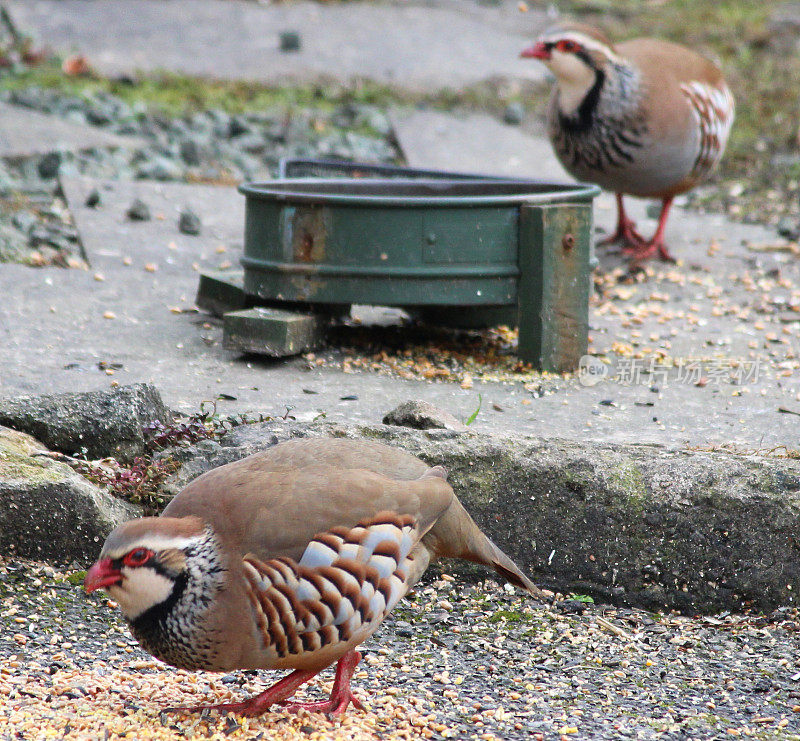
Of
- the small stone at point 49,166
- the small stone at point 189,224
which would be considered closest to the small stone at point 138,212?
the small stone at point 189,224

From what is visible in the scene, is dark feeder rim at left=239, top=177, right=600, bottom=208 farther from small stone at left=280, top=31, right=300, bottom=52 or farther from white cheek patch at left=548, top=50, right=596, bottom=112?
small stone at left=280, top=31, right=300, bottom=52

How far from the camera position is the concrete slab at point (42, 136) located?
746cm

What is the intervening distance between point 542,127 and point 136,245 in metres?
4.31

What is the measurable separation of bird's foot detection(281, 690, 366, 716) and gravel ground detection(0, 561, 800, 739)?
0.10ft

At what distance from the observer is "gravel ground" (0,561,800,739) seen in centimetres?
253

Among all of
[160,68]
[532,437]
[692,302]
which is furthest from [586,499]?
[160,68]

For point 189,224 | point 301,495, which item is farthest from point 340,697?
point 189,224

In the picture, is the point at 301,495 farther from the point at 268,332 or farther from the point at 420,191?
the point at 420,191

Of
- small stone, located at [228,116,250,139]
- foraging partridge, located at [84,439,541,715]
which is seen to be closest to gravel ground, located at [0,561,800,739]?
foraging partridge, located at [84,439,541,715]

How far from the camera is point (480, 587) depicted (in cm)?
334

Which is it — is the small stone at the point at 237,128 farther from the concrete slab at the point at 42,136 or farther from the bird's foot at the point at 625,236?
the bird's foot at the point at 625,236

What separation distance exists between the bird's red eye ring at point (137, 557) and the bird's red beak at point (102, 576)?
1.2 inches

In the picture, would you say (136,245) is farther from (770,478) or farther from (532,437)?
(770,478)

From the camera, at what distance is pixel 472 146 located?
28.7 ft
